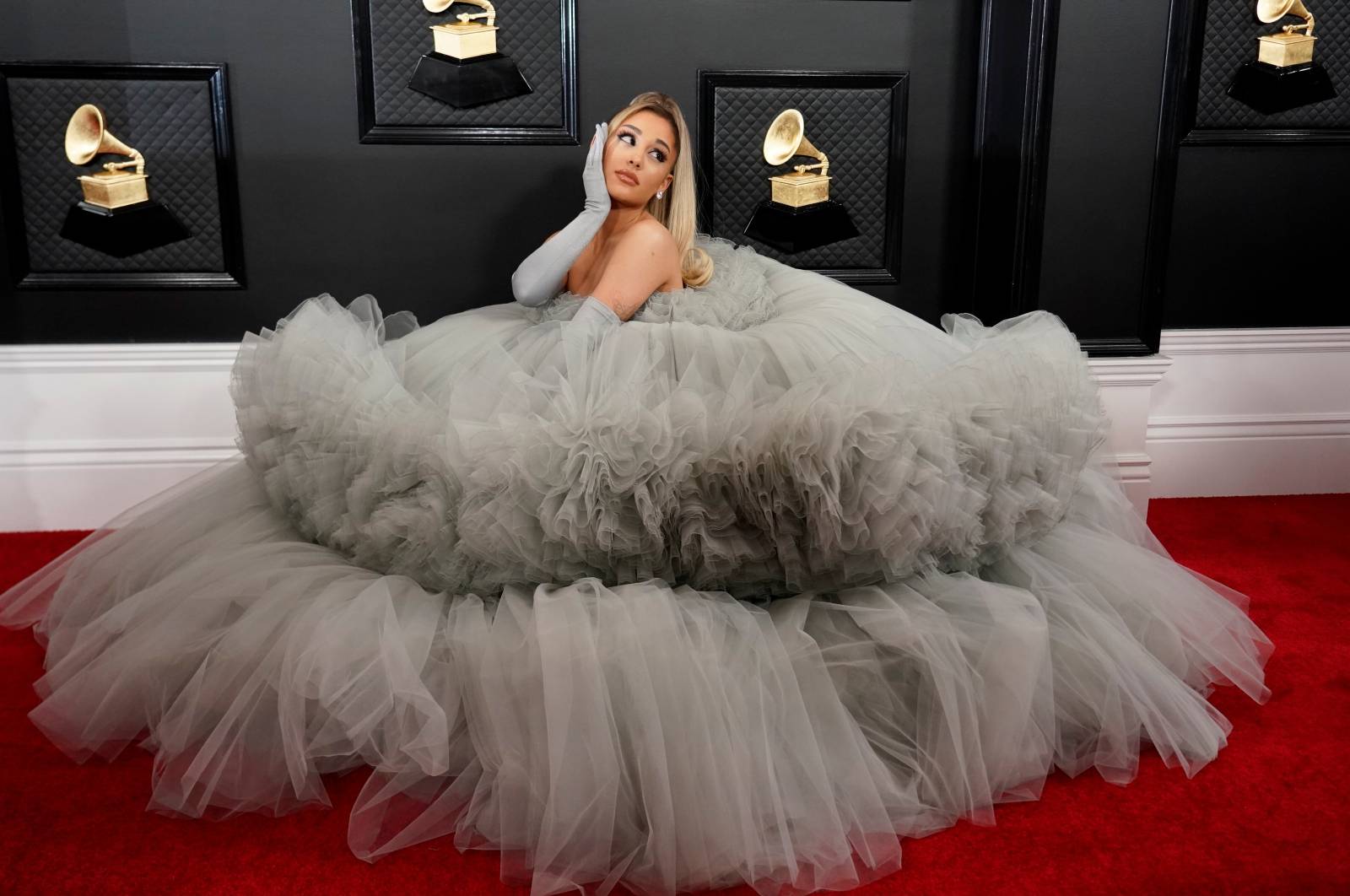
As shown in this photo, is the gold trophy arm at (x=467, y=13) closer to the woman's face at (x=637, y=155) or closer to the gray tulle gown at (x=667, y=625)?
the woman's face at (x=637, y=155)

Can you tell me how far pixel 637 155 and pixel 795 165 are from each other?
0.86 metres

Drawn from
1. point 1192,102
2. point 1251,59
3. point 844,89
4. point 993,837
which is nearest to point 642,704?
point 993,837

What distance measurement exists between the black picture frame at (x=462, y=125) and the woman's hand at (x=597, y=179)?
667 millimetres

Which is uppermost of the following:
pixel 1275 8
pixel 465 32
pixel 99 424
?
pixel 1275 8

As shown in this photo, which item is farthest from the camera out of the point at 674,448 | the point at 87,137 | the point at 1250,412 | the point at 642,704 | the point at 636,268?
the point at 1250,412

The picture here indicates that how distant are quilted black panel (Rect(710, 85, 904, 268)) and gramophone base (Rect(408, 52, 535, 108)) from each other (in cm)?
54

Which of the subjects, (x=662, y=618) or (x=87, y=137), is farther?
(x=87, y=137)

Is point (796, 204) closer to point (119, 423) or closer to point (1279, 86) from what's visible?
point (1279, 86)

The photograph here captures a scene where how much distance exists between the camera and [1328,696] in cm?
190

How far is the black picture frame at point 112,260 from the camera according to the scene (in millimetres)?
2602

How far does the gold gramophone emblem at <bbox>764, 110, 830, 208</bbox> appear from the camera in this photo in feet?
9.16

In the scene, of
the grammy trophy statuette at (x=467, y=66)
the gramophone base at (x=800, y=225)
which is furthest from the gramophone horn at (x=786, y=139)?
the grammy trophy statuette at (x=467, y=66)

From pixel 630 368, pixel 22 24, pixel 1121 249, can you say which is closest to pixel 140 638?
pixel 630 368

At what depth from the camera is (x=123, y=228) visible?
271 centimetres
